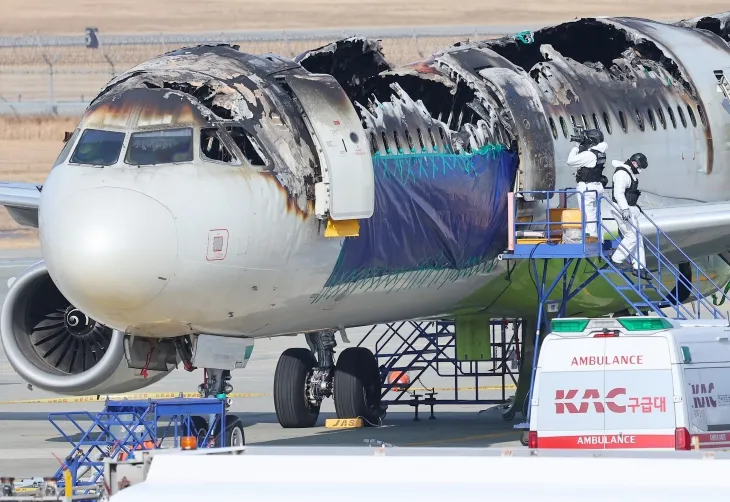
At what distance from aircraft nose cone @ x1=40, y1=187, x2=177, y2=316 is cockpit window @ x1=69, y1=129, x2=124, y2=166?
538mm

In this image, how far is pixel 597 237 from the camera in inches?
815

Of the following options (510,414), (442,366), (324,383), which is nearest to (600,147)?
(510,414)

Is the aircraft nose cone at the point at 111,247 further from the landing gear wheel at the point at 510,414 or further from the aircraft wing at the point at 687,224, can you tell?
the landing gear wheel at the point at 510,414

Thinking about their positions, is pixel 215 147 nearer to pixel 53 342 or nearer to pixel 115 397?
pixel 53 342

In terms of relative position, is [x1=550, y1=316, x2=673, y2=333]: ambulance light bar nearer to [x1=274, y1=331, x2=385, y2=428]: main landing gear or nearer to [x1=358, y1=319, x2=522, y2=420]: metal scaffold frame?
[x1=358, y1=319, x2=522, y2=420]: metal scaffold frame

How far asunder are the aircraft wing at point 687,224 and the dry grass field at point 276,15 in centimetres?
6765

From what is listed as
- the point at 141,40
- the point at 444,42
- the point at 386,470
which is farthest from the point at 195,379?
the point at 141,40

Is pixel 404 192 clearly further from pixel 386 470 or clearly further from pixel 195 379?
pixel 195 379

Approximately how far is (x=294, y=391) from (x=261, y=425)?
34.8 inches

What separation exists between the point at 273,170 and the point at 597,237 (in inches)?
202

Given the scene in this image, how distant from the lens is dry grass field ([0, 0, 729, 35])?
106 meters

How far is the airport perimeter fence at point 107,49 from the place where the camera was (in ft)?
290

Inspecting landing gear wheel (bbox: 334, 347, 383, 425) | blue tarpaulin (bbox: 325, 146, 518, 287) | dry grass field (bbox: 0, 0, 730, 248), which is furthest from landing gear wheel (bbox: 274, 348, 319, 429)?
dry grass field (bbox: 0, 0, 730, 248)

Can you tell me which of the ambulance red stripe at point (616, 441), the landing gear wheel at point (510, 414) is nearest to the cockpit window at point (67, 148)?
the ambulance red stripe at point (616, 441)
